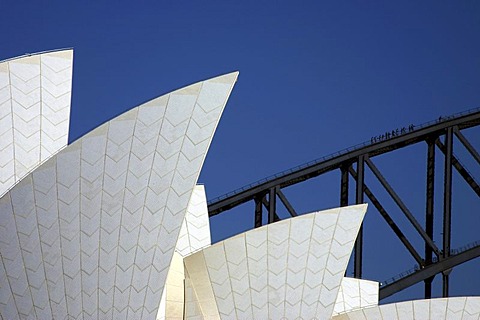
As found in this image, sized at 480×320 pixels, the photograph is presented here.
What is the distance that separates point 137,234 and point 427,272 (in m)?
26.7

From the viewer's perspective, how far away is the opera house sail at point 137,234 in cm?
3206

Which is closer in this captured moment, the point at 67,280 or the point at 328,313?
the point at 67,280

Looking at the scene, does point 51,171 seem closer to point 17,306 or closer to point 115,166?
point 115,166

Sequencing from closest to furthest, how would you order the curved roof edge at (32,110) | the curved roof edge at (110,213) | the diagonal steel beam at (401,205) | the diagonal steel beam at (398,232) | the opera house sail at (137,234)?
the curved roof edge at (110,213)
the opera house sail at (137,234)
the curved roof edge at (32,110)
the diagonal steel beam at (401,205)
the diagonal steel beam at (398,232)

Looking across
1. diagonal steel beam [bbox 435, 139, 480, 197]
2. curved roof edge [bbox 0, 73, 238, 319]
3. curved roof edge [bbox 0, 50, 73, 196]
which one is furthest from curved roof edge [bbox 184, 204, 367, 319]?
diagonal steel beam [bbox 435, 139, 480, 197]

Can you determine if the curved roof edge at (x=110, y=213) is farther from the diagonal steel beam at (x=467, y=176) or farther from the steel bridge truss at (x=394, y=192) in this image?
the diagonal steel beam at (x=467, y=176)

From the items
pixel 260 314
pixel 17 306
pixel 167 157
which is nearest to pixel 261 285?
pixel 260 314

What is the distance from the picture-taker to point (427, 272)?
56.3m

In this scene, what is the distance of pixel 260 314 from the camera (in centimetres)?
3603

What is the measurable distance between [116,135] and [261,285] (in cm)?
756

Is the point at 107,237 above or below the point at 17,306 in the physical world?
above

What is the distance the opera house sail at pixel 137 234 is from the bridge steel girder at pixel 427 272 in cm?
1727

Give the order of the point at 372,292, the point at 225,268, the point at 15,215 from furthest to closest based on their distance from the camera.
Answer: the point at 372,292, the point at 225,268, the point at 15,215

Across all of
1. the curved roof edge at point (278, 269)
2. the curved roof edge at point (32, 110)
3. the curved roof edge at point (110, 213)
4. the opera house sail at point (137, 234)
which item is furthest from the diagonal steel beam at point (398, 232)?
the curved roof edge at point (110, 213)
